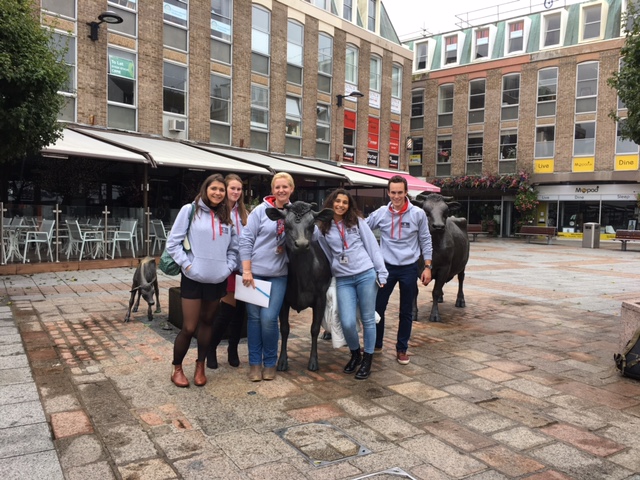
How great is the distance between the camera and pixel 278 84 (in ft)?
70.7

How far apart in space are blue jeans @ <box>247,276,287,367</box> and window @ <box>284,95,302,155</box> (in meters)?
18.3

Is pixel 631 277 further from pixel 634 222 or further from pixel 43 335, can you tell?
pixel 634 222

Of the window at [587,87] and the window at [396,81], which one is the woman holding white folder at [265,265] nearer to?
the window at [396,81]

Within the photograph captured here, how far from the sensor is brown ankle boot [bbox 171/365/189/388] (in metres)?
4.13

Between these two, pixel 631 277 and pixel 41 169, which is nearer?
pixel 631 277

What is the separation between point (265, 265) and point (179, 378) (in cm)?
115

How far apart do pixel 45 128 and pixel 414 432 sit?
8.05m

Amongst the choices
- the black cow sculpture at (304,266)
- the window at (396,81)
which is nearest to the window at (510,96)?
the window at (396,81)

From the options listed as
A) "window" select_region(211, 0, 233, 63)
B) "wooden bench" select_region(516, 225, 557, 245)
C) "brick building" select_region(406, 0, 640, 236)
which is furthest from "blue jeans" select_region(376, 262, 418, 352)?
"brick building" select_region(406, 0, 640, 236)

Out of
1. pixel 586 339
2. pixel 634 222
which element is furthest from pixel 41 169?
pixel 634 222

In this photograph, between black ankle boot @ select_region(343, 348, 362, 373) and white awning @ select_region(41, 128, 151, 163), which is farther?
white awning @ select_region(41, 128, 151, 163)

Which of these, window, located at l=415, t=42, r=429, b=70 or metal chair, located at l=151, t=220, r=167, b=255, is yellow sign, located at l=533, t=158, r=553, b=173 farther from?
metal chair, located at l=151, t=220, r=167, b=255

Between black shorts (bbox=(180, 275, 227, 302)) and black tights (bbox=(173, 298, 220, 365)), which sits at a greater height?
black shorts (bbox=(180, 275, 227, 302))

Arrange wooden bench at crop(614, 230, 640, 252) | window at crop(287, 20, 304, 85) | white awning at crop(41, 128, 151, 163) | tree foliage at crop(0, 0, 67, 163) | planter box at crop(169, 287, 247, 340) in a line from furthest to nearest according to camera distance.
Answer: window at crop(287, 20, 304, 85) < wooden bench at crop(614, 230, 640, 252) < white awning at crop(41, 128, 151, 163) < tree foliage at crop(0, 0, 67, 163) < planter box at crop(169, 287, 247, 340)
